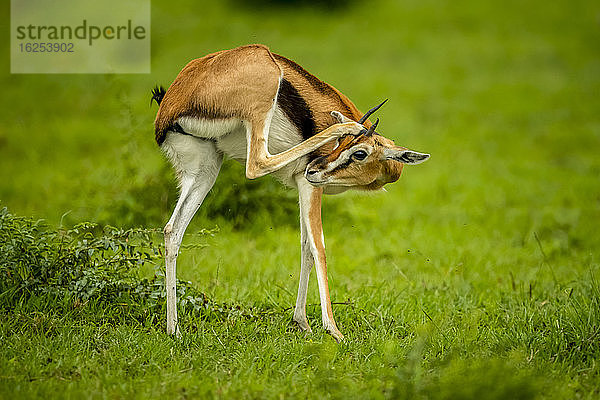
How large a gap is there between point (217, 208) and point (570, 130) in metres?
7.31

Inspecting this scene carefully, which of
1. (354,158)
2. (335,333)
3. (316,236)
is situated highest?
(354,158)

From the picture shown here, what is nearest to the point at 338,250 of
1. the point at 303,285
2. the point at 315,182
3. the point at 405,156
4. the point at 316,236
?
the point at 303,285

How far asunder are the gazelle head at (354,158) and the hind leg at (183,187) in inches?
24.9

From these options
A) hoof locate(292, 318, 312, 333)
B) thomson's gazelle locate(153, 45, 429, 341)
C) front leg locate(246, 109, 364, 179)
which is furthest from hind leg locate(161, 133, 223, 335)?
hoof locate(292, 318, 312, 333)

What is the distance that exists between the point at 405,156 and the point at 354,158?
295 mm

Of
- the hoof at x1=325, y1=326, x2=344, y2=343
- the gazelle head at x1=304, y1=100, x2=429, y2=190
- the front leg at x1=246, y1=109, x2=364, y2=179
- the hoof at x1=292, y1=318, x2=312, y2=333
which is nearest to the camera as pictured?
the front leg at x1=246, y1=109, x2=364, y2=179

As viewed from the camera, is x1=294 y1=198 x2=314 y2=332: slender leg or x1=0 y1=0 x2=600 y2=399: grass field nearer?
x1=0 y1=0 x2=600 y2=399: grass field

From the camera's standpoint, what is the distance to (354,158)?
406 cm

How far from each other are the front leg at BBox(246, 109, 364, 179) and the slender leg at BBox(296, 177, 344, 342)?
356mm

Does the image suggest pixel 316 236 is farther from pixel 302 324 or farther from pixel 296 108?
pixel 296 108

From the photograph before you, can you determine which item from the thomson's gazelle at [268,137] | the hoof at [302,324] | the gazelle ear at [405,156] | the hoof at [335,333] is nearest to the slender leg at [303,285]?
the hoof at [302,324]

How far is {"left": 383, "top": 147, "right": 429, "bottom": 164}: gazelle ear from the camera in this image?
12.9 ft

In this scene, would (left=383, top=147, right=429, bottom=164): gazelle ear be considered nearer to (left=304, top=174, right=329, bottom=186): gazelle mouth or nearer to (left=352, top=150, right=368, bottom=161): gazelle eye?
(left=352, top=150, right=368, bottom=161): gazelle eye

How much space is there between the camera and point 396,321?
4.68 m
